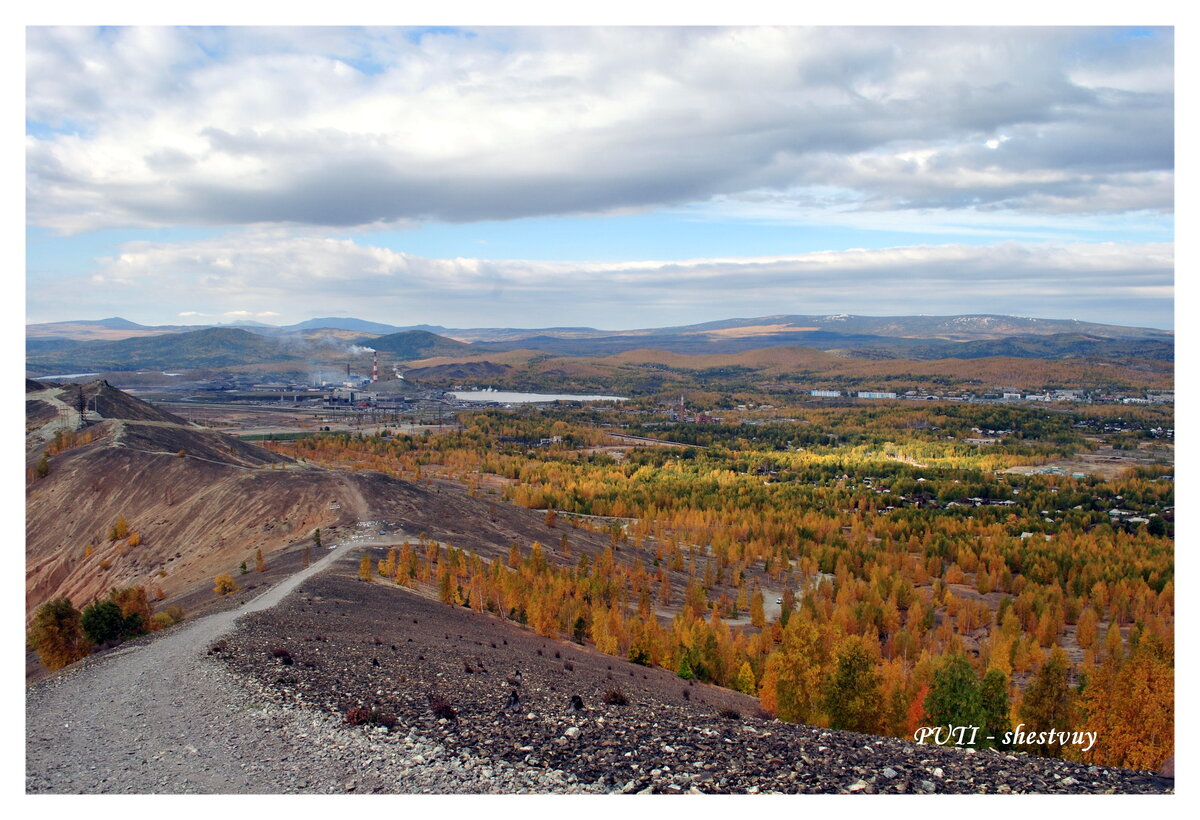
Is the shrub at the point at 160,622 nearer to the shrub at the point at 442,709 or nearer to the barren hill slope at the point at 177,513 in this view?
the barren hill slope at the point at 177,513

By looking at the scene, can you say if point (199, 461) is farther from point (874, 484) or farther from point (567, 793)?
point (874, 484)

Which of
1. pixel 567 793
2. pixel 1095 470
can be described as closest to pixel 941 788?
pixel 567 793

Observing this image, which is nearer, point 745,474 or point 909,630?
point 909,630

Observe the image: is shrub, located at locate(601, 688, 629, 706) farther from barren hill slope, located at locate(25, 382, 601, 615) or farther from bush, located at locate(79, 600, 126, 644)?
barren hill slope, located at locate(25, 382, 601, 615)

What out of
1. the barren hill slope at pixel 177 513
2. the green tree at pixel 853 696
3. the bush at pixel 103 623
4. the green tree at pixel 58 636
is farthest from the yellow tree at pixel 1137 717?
the barren hill slope at pixel 177 513

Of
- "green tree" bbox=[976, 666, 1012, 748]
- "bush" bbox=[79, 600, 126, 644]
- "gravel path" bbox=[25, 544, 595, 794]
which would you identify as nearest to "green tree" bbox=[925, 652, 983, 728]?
"green tree" bbox=[976, 666, 1012, 748]

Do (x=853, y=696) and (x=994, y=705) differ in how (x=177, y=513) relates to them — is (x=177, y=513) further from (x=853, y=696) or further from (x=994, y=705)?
(x=994, y=705)
